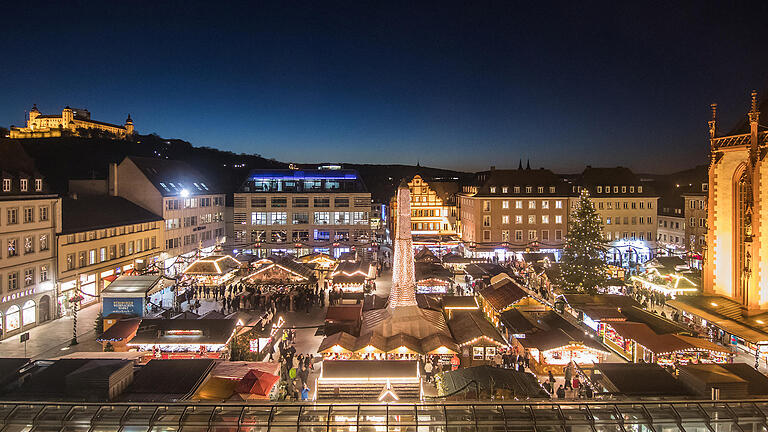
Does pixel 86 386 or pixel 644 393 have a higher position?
pixel 86 386

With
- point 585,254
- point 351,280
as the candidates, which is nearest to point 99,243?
point 351,280

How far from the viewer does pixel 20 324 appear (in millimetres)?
27969

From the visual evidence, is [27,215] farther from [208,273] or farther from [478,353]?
[478,353]

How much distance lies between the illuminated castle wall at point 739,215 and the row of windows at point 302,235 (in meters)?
39.4

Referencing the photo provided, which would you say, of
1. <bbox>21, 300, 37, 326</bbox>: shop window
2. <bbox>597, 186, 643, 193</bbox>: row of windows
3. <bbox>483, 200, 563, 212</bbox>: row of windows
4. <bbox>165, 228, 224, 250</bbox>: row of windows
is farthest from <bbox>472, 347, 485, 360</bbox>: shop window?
<bbox>597, 186, 643, 193</bbox>: row of windows

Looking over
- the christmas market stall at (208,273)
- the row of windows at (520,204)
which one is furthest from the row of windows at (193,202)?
the row of windows at (520,204)

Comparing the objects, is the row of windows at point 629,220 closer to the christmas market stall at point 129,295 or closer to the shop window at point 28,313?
the christmas market stall at point 129,295

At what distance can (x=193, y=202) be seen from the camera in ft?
181

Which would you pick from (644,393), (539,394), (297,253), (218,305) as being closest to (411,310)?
(539,394)

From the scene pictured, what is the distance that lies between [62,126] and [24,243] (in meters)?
114

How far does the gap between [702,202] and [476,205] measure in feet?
84.6

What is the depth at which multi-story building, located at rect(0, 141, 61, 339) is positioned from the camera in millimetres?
27531

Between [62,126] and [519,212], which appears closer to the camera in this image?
[519,212]

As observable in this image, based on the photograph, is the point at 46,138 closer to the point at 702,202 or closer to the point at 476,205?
the point at 476,205
